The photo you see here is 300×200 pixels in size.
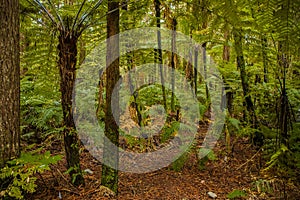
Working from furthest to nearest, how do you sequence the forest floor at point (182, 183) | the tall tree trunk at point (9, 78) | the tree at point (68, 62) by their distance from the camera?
the forest floor at point (182, 183)
the tree at point (68, 62)
the tall tree trunk at point (9, 78)

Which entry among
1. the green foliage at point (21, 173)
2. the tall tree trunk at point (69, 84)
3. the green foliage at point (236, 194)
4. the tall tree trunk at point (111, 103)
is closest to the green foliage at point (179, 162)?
the green foliage at point (236, 194)

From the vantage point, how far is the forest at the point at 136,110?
2.00m

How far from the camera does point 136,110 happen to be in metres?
4.15

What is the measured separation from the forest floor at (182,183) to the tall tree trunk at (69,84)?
233 millimetres

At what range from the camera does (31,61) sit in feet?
9.00

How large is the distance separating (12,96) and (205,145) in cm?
286

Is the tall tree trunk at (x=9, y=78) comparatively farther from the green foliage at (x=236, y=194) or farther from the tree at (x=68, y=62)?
the green foliage at (x=236, y=194)

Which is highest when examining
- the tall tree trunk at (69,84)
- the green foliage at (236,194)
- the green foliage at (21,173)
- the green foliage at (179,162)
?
the tall tree trunk at (69,84)

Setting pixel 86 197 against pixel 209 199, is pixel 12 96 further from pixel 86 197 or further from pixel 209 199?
pixel 209 199

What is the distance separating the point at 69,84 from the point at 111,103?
16.9 inches

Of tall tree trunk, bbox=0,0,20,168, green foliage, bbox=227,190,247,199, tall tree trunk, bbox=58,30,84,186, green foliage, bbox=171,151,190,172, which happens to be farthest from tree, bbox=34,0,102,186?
green foliage, bbox=227,190,247,199

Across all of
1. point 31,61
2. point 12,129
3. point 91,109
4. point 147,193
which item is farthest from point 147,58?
point 12,129

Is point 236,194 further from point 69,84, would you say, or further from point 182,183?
point 69,84

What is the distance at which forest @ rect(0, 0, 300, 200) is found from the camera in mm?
2002
